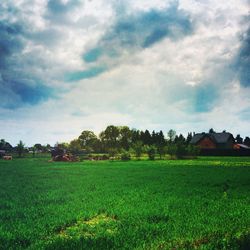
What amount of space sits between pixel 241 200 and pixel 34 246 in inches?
429

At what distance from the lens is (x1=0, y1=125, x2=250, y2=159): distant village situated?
74375 mm

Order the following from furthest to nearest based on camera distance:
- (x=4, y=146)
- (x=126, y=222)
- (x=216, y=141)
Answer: (x=4, y=146) < (x=216, y=141) < (x=126, y=222)

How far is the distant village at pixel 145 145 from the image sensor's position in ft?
244

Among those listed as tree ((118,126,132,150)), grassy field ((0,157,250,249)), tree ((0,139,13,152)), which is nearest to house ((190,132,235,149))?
tree ((118,126,132,150))

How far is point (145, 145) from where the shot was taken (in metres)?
82.8

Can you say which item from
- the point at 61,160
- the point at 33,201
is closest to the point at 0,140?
the point at 61,160

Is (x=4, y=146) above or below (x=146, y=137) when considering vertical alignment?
below

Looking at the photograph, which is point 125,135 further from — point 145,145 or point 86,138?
point 145,145

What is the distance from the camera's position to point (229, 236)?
29.3 ft

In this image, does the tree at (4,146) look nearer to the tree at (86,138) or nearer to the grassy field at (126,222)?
the tree at (86,138)

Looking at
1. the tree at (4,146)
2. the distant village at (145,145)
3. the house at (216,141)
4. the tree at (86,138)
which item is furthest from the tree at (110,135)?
the house at (216,141)

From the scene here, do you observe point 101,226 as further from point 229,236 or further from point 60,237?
point 229,236

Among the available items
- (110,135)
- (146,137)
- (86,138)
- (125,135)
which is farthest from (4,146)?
(146,137)

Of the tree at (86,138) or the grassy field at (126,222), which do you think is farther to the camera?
the tree at (86,138)
